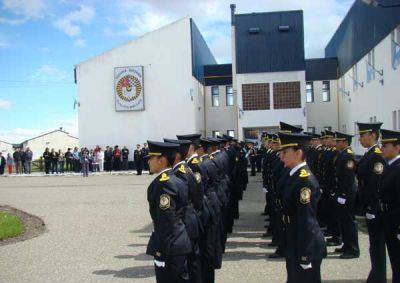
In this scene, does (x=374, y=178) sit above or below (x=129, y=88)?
below

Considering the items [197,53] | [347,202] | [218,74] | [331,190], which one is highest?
[197,53]

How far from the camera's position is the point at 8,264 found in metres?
8.04

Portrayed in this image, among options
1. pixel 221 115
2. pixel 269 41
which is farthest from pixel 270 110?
pixel 221 115

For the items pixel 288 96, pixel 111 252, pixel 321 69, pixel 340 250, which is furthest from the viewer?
pixel 321 69

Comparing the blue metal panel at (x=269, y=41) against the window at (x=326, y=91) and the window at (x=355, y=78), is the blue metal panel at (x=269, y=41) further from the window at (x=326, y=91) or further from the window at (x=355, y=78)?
the window at (x=355, y=78)

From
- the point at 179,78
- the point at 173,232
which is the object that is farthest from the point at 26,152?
the point at 173,232

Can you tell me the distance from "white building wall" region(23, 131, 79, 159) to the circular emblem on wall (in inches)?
2089

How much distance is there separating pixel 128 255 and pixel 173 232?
14.1ft

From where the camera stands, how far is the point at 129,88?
119ft

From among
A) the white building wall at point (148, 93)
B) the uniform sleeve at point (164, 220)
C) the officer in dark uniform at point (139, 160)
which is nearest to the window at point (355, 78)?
the white building wall at point (148, 93)

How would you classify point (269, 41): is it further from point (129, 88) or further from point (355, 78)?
point (129, 88)

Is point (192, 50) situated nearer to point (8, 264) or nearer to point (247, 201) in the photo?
point (247, 201)

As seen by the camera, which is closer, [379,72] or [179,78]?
[379,72]

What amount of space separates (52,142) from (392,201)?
8684cm
